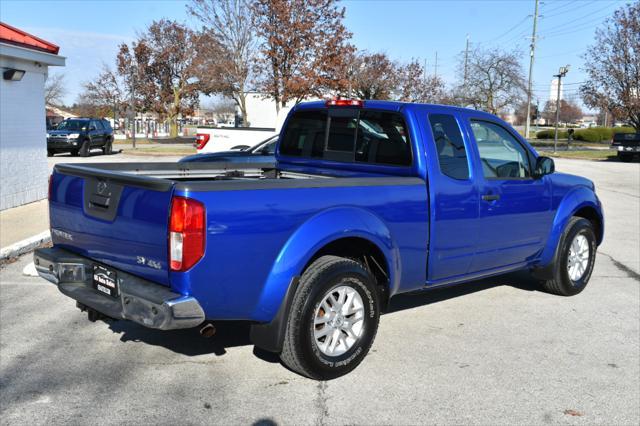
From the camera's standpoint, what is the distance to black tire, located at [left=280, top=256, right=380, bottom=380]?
398 cm

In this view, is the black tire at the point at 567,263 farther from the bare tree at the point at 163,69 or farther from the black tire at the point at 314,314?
the bare tree at the point at 163,69

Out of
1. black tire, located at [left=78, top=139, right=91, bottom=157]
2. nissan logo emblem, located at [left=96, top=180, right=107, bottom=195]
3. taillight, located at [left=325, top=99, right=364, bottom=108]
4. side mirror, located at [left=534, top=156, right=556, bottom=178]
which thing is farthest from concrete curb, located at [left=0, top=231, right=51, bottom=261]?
black tire, located at [left=78, top=139, right=91, bottom=157]

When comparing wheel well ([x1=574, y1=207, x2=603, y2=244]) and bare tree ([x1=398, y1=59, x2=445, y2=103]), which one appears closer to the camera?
wheel well ([x1=574, y1=207, x2=603, y2=244])

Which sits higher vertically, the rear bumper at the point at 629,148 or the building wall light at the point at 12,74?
the building wall light at the point at 12,74

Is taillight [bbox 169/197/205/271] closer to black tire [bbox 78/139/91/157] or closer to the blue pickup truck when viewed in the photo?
the blue pickup truck

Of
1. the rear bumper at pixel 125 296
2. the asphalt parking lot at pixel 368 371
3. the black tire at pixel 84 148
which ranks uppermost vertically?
the black tire at pixel 84 148

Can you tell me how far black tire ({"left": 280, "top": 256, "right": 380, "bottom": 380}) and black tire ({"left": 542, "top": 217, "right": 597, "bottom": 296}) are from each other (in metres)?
2.70

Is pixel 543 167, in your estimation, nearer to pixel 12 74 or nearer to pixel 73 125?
pixel 12 74

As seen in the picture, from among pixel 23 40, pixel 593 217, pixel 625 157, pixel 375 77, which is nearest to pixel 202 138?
pixel 23 40

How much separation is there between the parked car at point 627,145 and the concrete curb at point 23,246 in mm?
29430

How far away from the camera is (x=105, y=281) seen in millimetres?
4020

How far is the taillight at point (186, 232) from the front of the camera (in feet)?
11.3

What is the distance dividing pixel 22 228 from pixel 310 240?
7025 mm

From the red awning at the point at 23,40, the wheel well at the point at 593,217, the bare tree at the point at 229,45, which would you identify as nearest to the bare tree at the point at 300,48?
the bare tree at the point at 229,45
